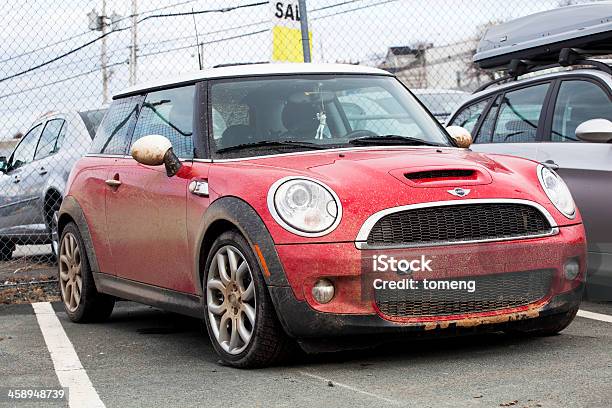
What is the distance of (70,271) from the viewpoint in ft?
26.5

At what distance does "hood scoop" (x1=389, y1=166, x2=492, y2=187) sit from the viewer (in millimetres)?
5543

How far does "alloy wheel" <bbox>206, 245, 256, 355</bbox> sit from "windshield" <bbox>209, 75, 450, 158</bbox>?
0.71 metres

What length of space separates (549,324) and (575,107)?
2.35 meters

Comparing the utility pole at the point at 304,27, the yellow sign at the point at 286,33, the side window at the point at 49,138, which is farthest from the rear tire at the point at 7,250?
the utility pole at the point at 304,27

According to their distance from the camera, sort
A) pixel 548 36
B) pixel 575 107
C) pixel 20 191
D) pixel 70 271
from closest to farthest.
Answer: pixel 575 107 → pixel 70 271 → pixel 548 36 → pixel 20 191

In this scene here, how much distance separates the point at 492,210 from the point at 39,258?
8.44 meters

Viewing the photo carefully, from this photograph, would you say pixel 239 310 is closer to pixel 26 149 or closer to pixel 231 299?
pixel 231 299

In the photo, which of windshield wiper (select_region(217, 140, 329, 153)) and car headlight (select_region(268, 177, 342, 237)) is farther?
windshield wiper (select_region(217, 140, 329, 153))

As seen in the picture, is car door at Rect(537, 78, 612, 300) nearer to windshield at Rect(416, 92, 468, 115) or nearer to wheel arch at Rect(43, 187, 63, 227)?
wheel arch at Rect(43, 187, 63, 227)

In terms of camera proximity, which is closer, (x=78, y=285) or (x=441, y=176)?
(x=441, y=176)

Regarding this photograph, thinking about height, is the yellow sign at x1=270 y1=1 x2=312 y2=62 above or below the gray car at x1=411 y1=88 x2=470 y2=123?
above

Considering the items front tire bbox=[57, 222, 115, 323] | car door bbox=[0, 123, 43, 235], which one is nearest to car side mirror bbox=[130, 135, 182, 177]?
front tire bbox=[57, 222, 115, 323]

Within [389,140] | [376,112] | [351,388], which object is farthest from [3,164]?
[351,388]

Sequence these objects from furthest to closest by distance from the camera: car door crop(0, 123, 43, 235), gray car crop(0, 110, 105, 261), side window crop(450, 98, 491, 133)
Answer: car door crop(0, 123, 43, 235) < gray car crop(0, 110, 105, 261) < side window crop(450, 98, 491, 133)
